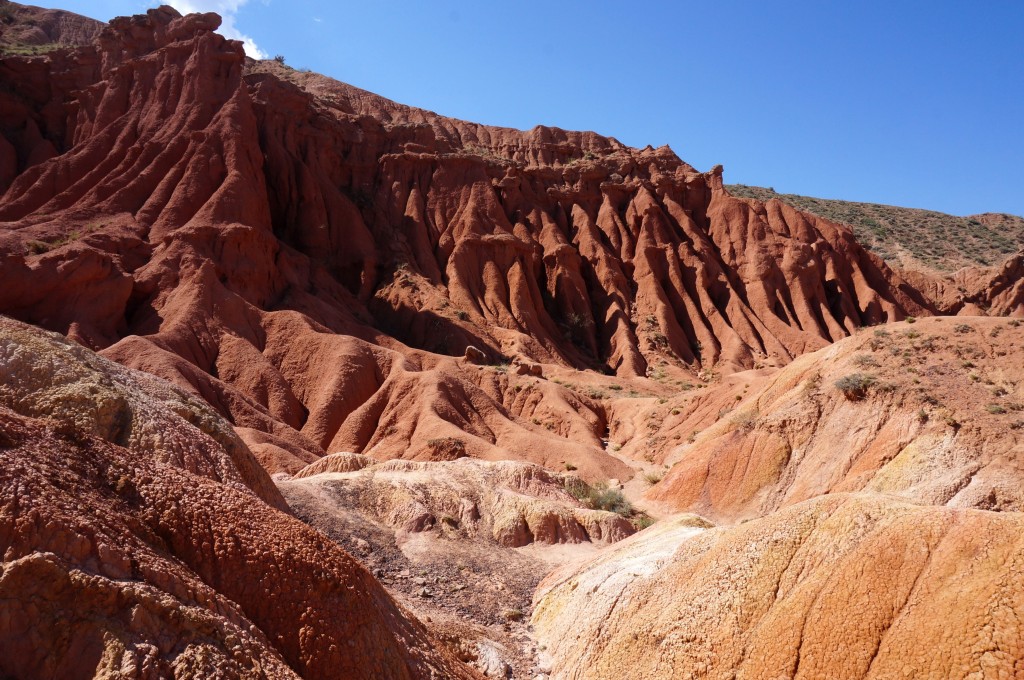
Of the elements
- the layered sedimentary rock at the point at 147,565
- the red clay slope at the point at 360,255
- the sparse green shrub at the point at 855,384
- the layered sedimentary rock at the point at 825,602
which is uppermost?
the red clay slope at the point at 360,255

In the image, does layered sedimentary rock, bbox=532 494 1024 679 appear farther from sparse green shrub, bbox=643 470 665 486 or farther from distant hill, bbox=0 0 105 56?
distant hill, bbox=0 0 105 56

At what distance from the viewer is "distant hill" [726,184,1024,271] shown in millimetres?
77500

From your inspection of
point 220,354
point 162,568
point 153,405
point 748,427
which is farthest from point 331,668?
point 220,354

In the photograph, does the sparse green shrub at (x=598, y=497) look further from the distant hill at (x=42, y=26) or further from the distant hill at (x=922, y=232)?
the distant hill at (x=42, y=26)

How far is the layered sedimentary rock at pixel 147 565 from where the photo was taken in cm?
423

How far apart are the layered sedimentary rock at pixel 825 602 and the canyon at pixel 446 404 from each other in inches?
1.4

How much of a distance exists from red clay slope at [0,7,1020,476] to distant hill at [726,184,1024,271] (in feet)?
48.2

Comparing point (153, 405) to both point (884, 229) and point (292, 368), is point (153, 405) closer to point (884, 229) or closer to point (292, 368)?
A: point (292, 368)

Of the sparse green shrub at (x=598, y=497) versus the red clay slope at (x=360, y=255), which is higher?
the red clay slope at (x=360, y=255)

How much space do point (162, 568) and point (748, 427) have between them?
1943 cm

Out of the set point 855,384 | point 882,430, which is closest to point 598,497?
point 855,384

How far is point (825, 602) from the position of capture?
6.89m

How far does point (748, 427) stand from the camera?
21750 mm

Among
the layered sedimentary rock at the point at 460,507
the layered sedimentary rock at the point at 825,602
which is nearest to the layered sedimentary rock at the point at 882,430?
the layered sedimentary rock at the point at 460,507
